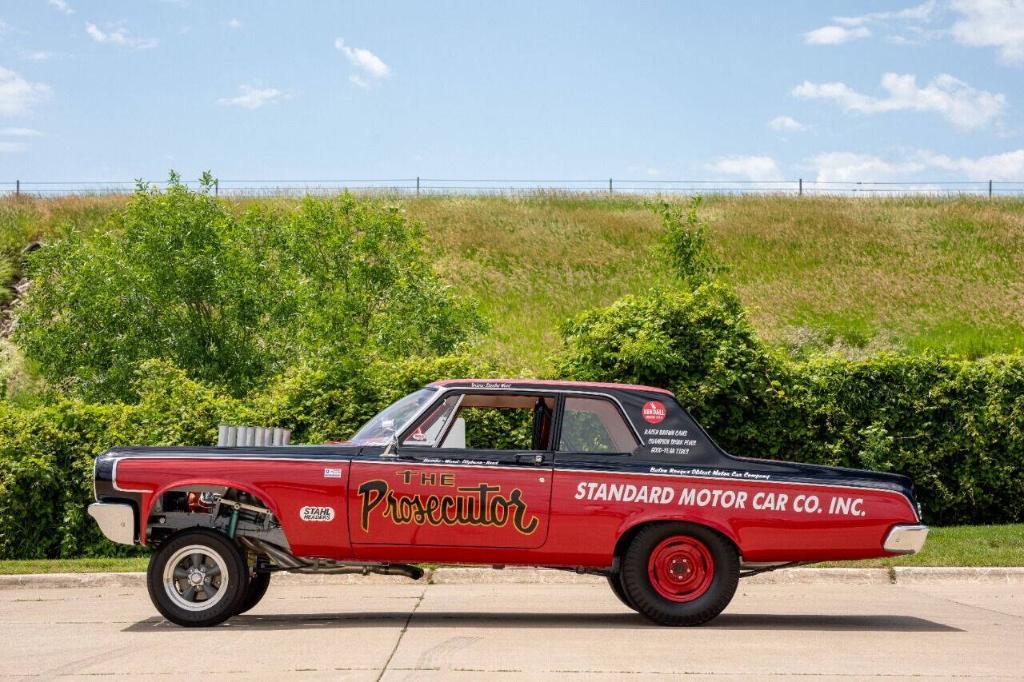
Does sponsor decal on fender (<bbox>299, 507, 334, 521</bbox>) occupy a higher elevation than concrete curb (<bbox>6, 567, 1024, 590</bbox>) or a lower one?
higher

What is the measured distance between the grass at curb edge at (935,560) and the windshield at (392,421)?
16.2ft

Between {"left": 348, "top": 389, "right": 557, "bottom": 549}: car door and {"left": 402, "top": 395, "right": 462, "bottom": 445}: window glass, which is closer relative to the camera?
{"left": 348, "top": 389, "right": 557, "bottom": 549}: car door

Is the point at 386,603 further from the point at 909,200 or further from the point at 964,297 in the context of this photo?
the point at 909,200

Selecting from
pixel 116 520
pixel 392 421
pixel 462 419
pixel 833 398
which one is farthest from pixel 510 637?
pixel 833 398

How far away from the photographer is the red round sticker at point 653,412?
31.9 ft

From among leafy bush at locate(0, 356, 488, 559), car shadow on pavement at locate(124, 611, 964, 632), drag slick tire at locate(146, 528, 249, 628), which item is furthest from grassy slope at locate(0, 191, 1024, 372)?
drag slick tire at locate(146, 528, 249, 628)

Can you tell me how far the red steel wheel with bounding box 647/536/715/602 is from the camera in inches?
376

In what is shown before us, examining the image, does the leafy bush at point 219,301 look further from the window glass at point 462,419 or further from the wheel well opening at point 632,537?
the wheel well opening at point 632,537

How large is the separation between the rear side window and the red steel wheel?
80 centimetres

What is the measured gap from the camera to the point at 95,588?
1270cm

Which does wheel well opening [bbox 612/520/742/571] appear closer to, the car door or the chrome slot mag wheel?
the car door

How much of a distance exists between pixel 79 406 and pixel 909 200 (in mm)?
57289

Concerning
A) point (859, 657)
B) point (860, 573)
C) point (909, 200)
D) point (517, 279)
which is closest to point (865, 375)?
point (860, 573)

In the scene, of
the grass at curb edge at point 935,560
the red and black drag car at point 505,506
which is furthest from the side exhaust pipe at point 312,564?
the grass at curb edge at point 935,560
